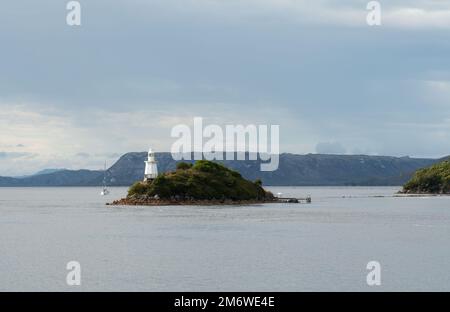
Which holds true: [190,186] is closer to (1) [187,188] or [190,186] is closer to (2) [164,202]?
(1) [187,188]

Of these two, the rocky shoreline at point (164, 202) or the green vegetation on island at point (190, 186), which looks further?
the rocky shoreline at point (164, 202)

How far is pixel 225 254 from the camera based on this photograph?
80250mm

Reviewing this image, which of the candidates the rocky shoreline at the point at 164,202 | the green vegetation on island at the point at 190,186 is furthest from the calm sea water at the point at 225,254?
the rocky shoreline at the point at 164,202

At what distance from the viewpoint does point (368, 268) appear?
68.8m

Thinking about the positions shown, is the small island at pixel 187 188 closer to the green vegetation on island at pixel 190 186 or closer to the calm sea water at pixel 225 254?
the green vegetation on island at pixel 190 186

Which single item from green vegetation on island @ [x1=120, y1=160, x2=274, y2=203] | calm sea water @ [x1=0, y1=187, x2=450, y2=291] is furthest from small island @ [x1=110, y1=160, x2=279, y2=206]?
calm sea water @ [x1=0, y1=187, x2=450, y2=291]

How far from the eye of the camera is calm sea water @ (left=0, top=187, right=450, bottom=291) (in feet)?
201

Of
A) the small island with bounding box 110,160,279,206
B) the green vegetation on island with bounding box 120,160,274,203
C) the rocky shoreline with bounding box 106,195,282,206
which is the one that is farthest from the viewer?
the rocky shoreline with bounding box 106,195,282,206

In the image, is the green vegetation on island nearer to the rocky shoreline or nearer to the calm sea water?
the rocky shoreline

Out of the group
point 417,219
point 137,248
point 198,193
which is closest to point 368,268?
point 137,248

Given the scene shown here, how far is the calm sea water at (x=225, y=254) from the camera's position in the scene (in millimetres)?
61281
